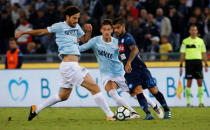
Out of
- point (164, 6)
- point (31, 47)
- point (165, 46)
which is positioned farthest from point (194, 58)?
point (31, 47)

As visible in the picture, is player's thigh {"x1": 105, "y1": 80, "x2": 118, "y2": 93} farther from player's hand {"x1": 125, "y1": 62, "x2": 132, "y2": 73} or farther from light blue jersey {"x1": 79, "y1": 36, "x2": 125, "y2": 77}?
player's hand {"x1": 125, "y1": 62, "x2": 132, "y2": 73}

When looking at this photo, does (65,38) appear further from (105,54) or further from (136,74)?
(136,74)

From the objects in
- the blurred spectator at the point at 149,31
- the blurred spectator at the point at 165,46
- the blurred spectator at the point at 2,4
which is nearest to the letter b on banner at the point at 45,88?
the blurred spectator at the point at 149,31

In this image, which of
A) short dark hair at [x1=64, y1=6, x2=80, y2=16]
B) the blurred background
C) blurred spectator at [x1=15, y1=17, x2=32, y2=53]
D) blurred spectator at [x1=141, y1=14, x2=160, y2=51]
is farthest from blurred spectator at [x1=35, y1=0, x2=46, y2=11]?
short dark hair at [x1=64, y1=6, x2=80, y2=16]

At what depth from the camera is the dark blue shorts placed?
11.3 meters

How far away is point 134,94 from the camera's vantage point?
11477 mm

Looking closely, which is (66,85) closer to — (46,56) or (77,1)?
(46,56)

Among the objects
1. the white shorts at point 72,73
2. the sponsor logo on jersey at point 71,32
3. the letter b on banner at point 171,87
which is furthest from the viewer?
the letter b on banner at point 171,87

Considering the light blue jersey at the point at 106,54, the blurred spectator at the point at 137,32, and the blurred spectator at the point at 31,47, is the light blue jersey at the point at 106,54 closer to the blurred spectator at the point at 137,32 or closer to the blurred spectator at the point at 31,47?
the blurred spectator at the point at 137,32

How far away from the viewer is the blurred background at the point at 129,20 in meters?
18.2

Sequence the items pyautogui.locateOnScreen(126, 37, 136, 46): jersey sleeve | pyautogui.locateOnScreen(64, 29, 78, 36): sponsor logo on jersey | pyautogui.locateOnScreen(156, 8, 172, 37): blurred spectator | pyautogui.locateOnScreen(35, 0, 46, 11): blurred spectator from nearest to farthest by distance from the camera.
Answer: pyautogui.locateOnScreen(64, 29, 78, 36): sponsor logo on jersey → pyautogui.locateOnScreen(126, 37, 136, 46): jersey sleeve → pyautogui.locateOnScreen(156, 8, 172, 37): blurred spectator → pyautogui.locateOnScreen(35, 0, 46, 11): blurred spectator

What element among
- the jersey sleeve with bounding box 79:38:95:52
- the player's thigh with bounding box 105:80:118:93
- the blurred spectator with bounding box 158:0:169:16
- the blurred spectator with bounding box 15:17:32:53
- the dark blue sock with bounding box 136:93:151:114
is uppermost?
the blurred spectator with bounding box 158:0:169:16

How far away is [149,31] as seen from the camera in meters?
18.4

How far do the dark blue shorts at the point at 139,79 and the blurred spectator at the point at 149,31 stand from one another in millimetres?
6955
